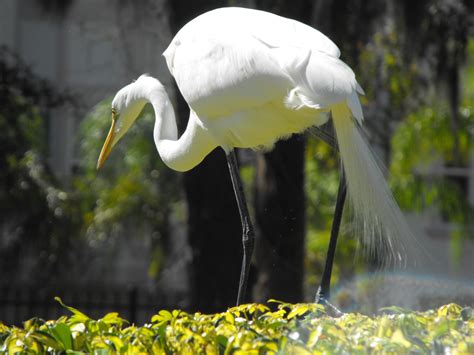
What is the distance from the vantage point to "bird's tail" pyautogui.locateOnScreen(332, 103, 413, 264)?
4.17 meters

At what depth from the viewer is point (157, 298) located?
10.3 metres

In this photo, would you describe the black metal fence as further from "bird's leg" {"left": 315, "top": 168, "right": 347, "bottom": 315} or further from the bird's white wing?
the bird's white wing

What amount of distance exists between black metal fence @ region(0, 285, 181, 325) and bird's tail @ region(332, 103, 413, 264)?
593 cm

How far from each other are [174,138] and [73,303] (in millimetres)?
5810

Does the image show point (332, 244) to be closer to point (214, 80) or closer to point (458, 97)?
point (214, 80)

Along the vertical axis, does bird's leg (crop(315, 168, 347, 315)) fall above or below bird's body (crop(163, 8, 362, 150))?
below

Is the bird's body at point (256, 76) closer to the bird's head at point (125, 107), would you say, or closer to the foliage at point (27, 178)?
the bird's head at point (125, 107)

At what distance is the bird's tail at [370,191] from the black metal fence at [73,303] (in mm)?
5930

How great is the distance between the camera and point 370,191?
420 cm

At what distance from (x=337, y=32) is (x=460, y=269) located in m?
4.67

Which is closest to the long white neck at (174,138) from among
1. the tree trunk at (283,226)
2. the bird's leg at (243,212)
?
the bird's leg at (243,212)

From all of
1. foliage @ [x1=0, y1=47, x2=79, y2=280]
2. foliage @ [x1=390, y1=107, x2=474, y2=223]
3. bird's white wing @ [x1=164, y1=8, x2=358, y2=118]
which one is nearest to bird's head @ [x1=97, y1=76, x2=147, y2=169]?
bird's white wing @ [x1=164, y1=8, x2=358, y2=118]

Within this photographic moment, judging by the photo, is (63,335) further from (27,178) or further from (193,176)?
(27,178)

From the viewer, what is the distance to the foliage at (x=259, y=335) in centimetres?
299
